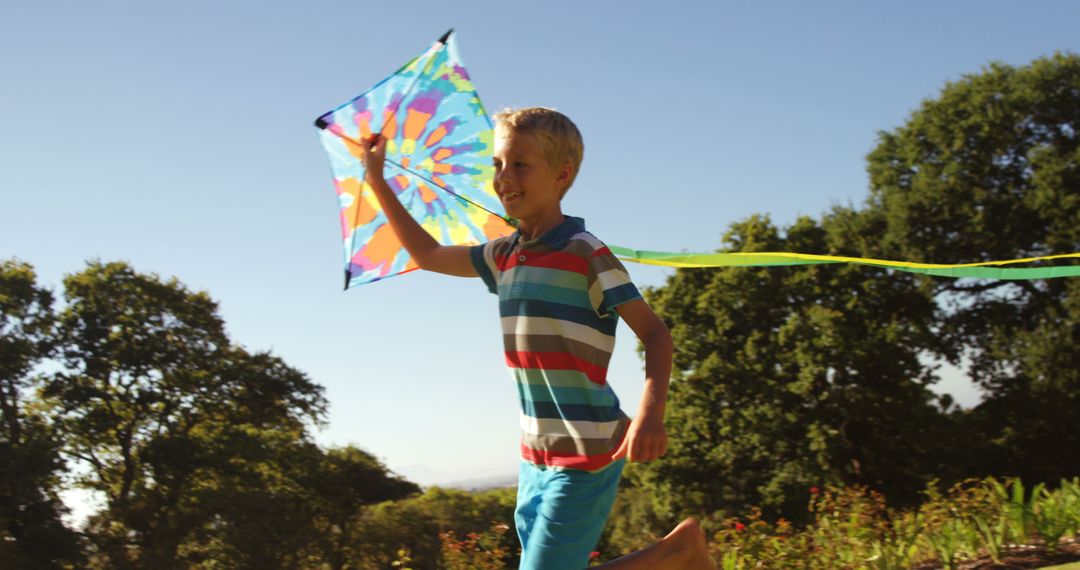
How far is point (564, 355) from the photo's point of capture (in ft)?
8.93

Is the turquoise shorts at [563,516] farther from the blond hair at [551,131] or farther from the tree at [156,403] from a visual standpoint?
the tree at [156,403]

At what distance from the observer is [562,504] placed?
264cm

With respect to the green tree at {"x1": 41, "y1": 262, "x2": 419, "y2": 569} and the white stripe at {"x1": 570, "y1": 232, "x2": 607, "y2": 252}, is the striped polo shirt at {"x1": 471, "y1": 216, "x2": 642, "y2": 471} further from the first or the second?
the green tree at {"x1": 41, "y1": 262, "x2": 419, "y2": 569}

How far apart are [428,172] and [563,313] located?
1384 mm

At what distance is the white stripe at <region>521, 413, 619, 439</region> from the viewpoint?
2.67m

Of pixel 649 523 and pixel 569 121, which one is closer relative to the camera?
pixel 569 121

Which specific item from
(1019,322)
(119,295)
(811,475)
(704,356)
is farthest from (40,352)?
(1019,322)

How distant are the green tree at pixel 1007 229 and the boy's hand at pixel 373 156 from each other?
2639cm

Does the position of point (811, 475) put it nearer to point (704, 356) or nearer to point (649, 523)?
point (704, 356)

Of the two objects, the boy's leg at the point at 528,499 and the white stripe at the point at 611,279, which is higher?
the white stripe at the point at 611,279

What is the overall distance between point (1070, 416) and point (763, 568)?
916 inches

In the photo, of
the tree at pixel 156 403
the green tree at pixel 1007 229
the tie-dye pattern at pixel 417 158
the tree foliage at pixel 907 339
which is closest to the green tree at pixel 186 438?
the tree at pixel 156 403

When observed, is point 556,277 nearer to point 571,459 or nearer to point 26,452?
point 571,459

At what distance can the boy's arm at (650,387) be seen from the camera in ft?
8.18
